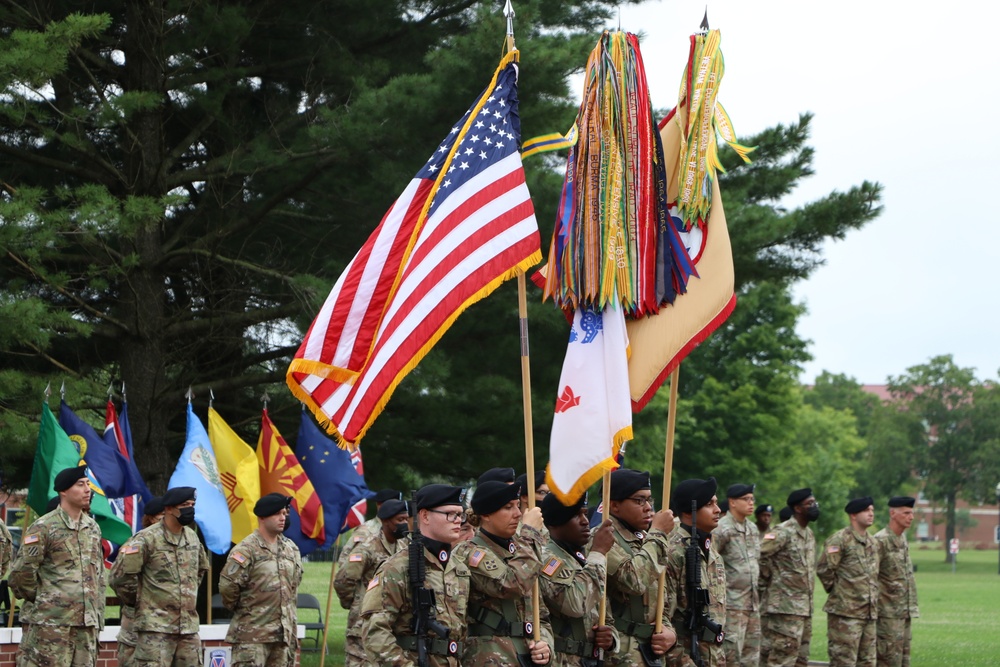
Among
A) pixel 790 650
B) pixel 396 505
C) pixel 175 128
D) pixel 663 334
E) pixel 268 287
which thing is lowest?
pixel 790 650

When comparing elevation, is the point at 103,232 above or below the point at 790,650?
above

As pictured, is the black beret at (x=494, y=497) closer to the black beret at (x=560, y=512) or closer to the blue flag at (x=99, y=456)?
the black beret at (x=560, y=512)

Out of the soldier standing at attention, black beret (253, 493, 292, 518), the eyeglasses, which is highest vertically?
black beret (253, 493, 292, 518)

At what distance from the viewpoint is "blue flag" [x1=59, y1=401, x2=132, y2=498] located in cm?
1355

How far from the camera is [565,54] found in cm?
1518

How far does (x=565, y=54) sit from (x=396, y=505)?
6.12 m

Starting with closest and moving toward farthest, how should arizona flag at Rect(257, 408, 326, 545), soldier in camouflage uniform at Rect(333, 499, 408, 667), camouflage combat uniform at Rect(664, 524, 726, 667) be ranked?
camouflage combat uniform at Rect(664, 524, 726, 667), soldier in camouflage uniform at Rect(333, 499, 408, 667), arizona flag at Rect(257, 408, 326, 545)

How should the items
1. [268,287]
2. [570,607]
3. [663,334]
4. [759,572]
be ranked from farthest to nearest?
[268,287]
[759,572]
[663,334]
[570,607]

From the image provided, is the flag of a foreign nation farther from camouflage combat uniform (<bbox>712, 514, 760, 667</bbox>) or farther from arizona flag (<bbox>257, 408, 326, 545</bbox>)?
camouflage combat uniform (<bbox>712, 514, 760, 667</bbox>)

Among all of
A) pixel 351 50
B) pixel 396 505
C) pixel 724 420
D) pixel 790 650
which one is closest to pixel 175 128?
pixel 351 50

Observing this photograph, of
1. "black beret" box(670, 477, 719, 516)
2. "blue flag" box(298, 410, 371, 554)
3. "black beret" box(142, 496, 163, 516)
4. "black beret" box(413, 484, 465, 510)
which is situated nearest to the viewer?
"black beret" box(413, 484, 465, 510)

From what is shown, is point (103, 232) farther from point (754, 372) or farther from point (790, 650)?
point (754, 372)

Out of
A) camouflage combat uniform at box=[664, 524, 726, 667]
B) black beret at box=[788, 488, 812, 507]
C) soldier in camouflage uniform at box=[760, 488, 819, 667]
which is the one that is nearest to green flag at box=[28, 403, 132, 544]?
camouflage combat uniform at box=[664, 524, 726, 667]

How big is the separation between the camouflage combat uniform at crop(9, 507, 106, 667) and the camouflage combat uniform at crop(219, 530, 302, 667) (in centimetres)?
119
